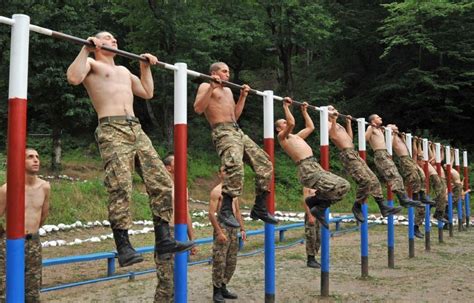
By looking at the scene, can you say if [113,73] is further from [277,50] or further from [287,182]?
[277,50]

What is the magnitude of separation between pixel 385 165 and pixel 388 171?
0.13 m

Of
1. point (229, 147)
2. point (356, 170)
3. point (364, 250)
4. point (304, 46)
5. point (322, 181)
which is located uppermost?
point (304, 46)

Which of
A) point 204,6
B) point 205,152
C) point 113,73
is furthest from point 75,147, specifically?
point 113,73

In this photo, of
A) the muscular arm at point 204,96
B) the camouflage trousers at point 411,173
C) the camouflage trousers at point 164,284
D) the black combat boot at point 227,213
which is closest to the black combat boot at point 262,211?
the black combat boot at point 227,213

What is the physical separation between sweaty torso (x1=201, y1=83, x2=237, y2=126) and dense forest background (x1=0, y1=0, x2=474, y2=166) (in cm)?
1311

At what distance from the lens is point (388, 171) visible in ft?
26.9

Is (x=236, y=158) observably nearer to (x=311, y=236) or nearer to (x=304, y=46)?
(x=311, y=236)

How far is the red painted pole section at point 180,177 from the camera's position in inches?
156

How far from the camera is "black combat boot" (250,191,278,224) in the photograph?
17.0 feet

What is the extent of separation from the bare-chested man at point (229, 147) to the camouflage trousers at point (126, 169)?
115 cm

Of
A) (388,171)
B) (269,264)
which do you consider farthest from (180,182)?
(388,171)

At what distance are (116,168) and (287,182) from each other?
1704 centimetres

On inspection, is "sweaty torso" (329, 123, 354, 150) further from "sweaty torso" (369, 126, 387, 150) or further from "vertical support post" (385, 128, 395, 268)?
"vertical support post" (385, 128, 395, 268)

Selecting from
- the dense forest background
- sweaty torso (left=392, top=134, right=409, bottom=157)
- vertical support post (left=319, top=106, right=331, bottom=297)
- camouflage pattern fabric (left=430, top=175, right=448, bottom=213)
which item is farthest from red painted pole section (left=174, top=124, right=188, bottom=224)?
the dense forest background
